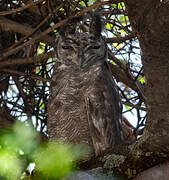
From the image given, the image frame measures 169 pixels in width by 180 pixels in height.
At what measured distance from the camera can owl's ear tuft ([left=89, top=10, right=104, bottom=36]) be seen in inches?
83.2

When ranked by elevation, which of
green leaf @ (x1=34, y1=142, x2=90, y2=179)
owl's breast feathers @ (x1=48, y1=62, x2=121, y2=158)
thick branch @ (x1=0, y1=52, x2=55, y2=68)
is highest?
thick branch @ (x1=0, y1=52, x2=55, y2=68)

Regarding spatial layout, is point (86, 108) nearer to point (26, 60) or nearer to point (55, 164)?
point (26, 60)

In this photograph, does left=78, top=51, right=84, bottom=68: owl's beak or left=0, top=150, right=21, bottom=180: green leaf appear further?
left=78, top=51, right=84, bottom=68: owl's beak

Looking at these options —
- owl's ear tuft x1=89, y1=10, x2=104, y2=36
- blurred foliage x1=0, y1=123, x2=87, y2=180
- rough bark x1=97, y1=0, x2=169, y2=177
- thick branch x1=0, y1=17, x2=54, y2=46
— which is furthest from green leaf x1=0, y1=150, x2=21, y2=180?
thick branch x1=0, y1=17, x2=54, y2=46

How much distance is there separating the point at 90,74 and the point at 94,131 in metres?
0.37

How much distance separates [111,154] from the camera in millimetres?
1133

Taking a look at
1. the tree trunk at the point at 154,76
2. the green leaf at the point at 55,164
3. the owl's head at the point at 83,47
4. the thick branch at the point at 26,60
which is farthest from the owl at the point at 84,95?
the green leaf at the point at 55,164

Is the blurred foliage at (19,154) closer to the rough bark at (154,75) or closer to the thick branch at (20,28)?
the rough bark at (154,75)

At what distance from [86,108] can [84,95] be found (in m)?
0.08

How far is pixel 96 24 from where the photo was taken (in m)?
2.12

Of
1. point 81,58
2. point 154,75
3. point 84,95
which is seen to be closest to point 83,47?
point 81,58

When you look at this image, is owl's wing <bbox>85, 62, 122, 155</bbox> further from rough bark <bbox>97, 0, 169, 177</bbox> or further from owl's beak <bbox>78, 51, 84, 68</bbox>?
rough bark <bbox>97, 0, 169, 177</bbox>

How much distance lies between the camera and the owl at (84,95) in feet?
6.33

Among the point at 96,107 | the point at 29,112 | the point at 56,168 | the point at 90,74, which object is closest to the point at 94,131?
the point at 96,107
